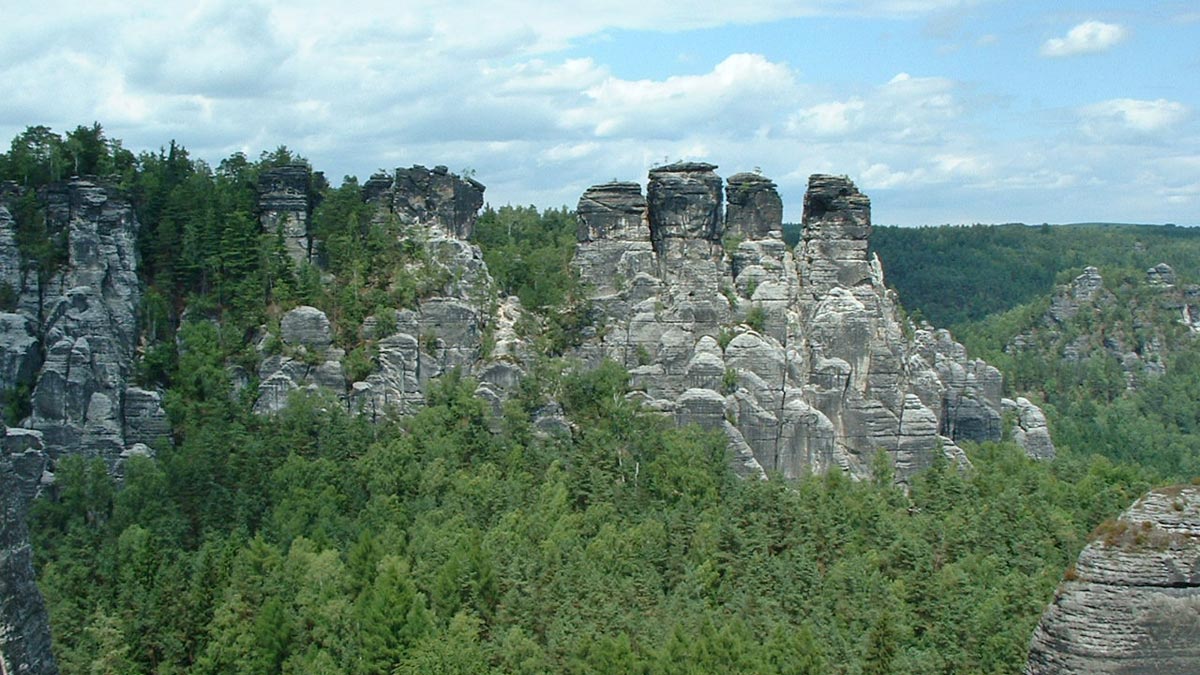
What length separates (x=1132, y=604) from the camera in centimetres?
1775

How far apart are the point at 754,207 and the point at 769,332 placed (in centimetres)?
777

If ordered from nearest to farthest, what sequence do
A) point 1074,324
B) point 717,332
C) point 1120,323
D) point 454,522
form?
1. point 454,522
2. point 717,332
3. point 1120,323
4. point 1074,324

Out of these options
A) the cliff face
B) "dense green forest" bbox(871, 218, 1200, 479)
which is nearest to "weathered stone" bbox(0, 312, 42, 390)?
the cliff face

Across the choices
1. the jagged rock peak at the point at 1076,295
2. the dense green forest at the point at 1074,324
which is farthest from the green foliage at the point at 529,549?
the jagged rock peak at the point at 1076,295

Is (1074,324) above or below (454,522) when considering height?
above

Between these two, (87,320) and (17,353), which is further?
(87,320)

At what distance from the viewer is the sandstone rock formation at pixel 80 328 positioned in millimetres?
51938

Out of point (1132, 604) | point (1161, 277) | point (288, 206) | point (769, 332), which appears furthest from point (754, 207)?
point (1161, 277)

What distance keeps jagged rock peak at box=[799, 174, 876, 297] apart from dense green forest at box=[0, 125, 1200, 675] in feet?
30.3

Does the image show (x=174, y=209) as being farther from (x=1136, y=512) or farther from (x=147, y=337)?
(x=1136, y=512)

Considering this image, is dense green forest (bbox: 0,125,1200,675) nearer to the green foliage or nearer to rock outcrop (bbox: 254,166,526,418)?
the green foliage

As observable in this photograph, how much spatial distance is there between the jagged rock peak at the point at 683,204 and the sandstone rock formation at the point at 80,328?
70.8 feet

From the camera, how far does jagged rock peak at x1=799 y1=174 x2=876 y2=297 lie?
2414 inches

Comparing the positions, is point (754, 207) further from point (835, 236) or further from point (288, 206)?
point (288, 206)
